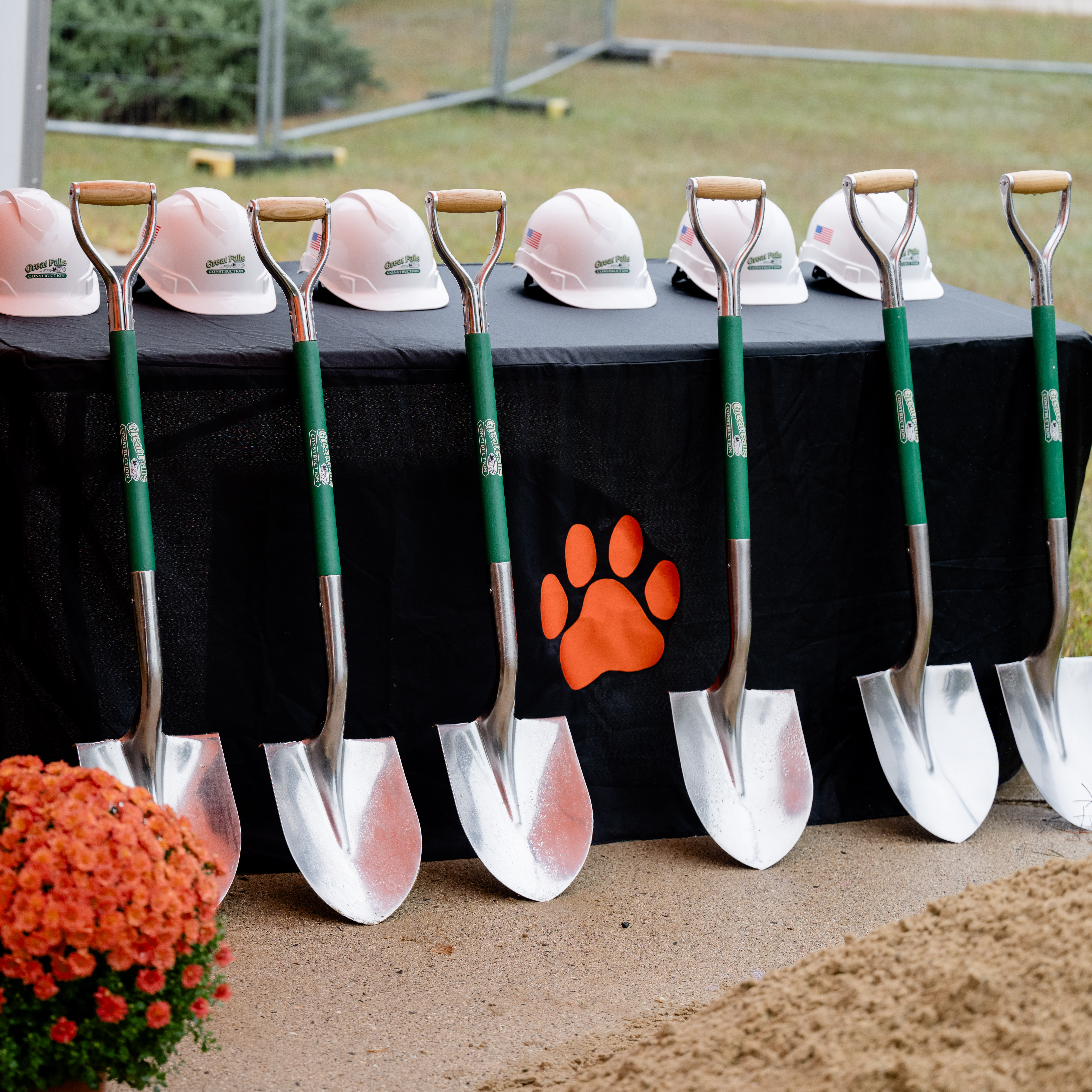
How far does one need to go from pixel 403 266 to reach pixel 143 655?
97 cm

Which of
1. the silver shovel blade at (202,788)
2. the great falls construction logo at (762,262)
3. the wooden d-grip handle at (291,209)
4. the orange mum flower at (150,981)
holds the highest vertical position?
the wooden d-grip handle at (291,209)

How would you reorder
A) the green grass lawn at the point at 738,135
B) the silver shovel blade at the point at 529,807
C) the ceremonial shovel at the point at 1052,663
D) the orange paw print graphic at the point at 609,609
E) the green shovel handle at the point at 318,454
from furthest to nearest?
the green grass lawn at the point at 738,135 < the ceremonial shovel at the point at 1052,663 < the orange paw print graphic at the point at 609,609 < the silver shovel blade at the point at 529,807 < the green shovel handle at the point at 318,454

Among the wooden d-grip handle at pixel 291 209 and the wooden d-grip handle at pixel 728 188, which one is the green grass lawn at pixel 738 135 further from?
the wooden d-grip handle at pixel 291 209

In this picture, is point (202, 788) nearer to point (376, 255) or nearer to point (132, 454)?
point (132, 454)

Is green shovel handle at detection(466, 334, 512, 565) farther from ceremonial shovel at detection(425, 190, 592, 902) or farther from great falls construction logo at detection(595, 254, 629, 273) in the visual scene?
great falls construction logo at detection(595, 254, 629, 273)

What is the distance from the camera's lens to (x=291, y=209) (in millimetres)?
2600

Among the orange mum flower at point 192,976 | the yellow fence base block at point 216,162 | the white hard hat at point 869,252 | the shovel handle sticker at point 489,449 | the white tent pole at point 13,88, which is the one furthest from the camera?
the yellow fence base block at point 216,162

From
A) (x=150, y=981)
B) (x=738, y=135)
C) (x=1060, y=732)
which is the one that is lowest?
(x=1060, y=732)

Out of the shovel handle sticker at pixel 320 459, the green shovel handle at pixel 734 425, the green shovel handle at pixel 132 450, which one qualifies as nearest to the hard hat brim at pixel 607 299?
the green shovel handle at pixel 734 425

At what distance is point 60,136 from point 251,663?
8.78 m

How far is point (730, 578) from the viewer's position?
2.84m

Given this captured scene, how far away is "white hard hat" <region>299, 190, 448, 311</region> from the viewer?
2873 millimetres

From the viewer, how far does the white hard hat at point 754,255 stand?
312 cm

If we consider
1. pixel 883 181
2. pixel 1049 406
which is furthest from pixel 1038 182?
pixel 1049 406
